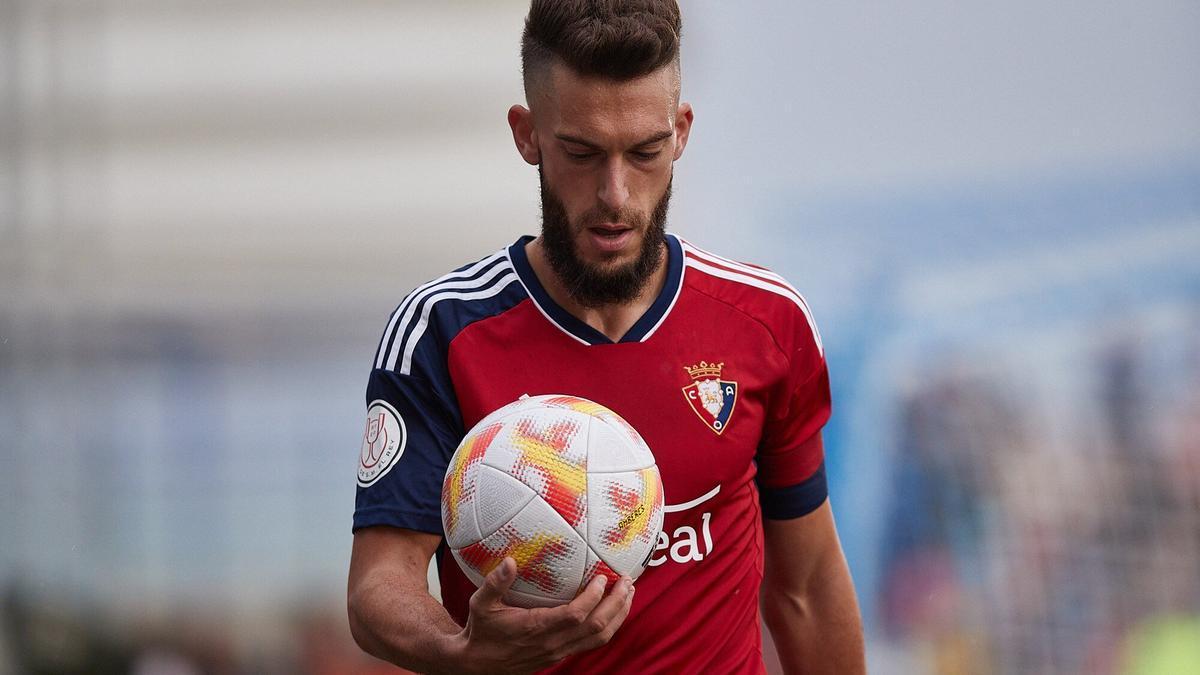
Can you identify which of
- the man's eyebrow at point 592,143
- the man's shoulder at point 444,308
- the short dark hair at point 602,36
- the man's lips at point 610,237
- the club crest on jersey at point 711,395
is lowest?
the club crest on jersey at point 711,395

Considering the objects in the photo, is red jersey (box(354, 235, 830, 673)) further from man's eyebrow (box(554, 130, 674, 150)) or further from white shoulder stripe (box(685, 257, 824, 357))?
man's eyebrow (box(554, 130, 674, 150))

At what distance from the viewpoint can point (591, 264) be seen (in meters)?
2.40

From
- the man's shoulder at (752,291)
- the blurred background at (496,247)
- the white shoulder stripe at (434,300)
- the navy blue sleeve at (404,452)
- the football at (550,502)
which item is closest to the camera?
the football at (550,502)

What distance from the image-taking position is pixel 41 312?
21.7 ft

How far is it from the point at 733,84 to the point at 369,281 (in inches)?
78.6

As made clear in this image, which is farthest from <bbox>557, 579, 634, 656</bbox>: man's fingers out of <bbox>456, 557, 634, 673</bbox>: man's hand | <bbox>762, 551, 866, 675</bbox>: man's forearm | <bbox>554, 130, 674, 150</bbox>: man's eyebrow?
<bbox>762, 551, 866, 675</bbox>: man's forearm

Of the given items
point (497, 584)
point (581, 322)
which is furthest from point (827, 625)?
point (497, 584)

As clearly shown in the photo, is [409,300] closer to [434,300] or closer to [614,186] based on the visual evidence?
[434,300]

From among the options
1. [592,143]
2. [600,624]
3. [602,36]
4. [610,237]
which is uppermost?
[602,36]

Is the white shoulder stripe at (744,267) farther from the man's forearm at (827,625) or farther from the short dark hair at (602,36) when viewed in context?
the man's forearm at (827,625)

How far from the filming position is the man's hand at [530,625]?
1794 millimetres

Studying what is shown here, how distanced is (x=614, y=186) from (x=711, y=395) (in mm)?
463

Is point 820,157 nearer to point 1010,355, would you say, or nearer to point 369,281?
point 1010,355

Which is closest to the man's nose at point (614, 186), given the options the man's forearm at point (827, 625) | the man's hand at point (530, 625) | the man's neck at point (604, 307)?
the man's neck at point (604, 307)
